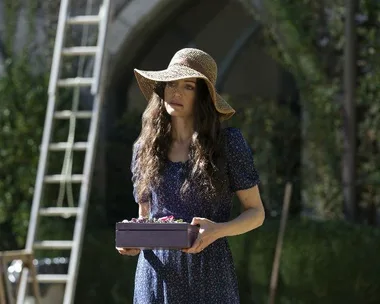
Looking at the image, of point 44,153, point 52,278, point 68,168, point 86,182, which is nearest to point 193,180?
point 86,182

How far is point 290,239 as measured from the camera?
7949 millimetres

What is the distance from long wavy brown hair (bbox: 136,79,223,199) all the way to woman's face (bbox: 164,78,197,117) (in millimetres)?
23

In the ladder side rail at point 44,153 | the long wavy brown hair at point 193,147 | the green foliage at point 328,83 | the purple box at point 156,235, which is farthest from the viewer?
the green foliage at point 328,83

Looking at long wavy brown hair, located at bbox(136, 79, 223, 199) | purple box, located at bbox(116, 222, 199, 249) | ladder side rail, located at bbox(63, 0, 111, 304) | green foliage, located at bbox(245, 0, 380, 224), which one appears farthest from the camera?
green foliage, located at bbox(245, 0, 380, 224)

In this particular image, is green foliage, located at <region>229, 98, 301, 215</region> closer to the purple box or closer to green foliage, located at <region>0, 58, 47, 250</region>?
green foliage, located at <region>0, 58, 47, 250</region>

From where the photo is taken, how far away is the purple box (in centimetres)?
345

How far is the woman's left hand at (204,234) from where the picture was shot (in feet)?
11.3

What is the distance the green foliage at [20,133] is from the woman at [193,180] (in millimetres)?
5766

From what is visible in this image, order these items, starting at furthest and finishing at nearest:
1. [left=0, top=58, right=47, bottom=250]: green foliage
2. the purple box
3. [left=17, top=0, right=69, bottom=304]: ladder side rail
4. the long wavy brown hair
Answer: [left=0, top=58, right=47, bottom=250]: green foliage
[left=17, top=0, right=69, bottom=304]: ladder side rail
the long wavy brown hair
the purple box

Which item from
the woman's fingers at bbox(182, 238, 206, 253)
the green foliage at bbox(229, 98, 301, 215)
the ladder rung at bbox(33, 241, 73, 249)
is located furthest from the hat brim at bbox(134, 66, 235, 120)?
the green foliage at bbox(229, 98, 301, 215)

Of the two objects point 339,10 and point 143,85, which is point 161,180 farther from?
point 339,10

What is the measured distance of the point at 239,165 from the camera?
3.66 metres

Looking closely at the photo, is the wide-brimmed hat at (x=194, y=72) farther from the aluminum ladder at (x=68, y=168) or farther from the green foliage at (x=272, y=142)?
the green foliage at (x=272, y=142)

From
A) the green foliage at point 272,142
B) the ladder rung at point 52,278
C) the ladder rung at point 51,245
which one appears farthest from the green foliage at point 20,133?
the green foliage at point 272,142
